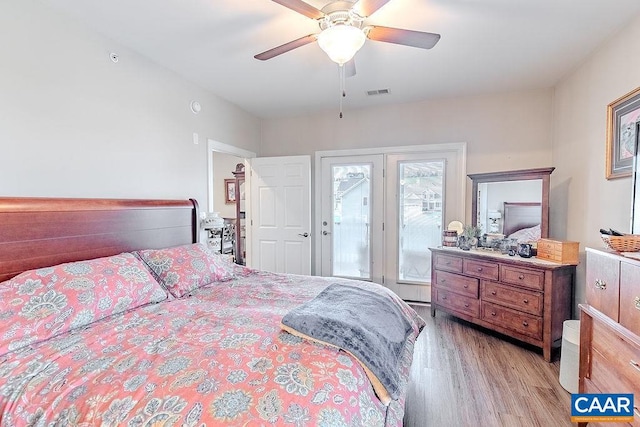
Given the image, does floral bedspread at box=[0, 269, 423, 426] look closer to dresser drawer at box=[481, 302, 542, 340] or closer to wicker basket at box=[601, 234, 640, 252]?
wicker basket at box=[601, 234, 640, 252]

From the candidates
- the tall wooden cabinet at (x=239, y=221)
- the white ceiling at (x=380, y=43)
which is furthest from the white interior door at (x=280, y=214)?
the tall wooden cabinet at (x=239, y=221)

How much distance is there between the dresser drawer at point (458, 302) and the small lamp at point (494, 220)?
808mm

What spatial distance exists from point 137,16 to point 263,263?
3034 millimetres

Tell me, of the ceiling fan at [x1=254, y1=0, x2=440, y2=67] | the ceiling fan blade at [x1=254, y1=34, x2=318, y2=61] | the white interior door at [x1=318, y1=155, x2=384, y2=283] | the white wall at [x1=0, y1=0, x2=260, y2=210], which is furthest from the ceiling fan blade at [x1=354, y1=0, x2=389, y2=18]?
the white interior door at [x1=318, y1=155, x2=384, y2=283]

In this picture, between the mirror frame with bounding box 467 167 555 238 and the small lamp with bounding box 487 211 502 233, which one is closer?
the mirror frame with bounding box 467 167 555 238

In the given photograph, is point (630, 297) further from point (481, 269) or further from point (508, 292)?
point (481, 269)

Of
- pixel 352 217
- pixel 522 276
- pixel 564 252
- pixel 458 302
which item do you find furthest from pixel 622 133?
pixel 352 217

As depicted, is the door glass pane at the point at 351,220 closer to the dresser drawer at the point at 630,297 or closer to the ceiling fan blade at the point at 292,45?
the ceiling fan blade at the point at 292,45

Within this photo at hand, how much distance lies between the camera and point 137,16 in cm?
205

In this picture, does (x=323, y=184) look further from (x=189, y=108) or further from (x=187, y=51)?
(x=187, y=51)

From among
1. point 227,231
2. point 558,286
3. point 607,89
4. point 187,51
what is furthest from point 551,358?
point 227,231

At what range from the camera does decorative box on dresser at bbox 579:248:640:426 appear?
1.29 m

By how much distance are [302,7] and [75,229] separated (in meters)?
1.97

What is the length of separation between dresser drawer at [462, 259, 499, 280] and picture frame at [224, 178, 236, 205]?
15.9 ft
